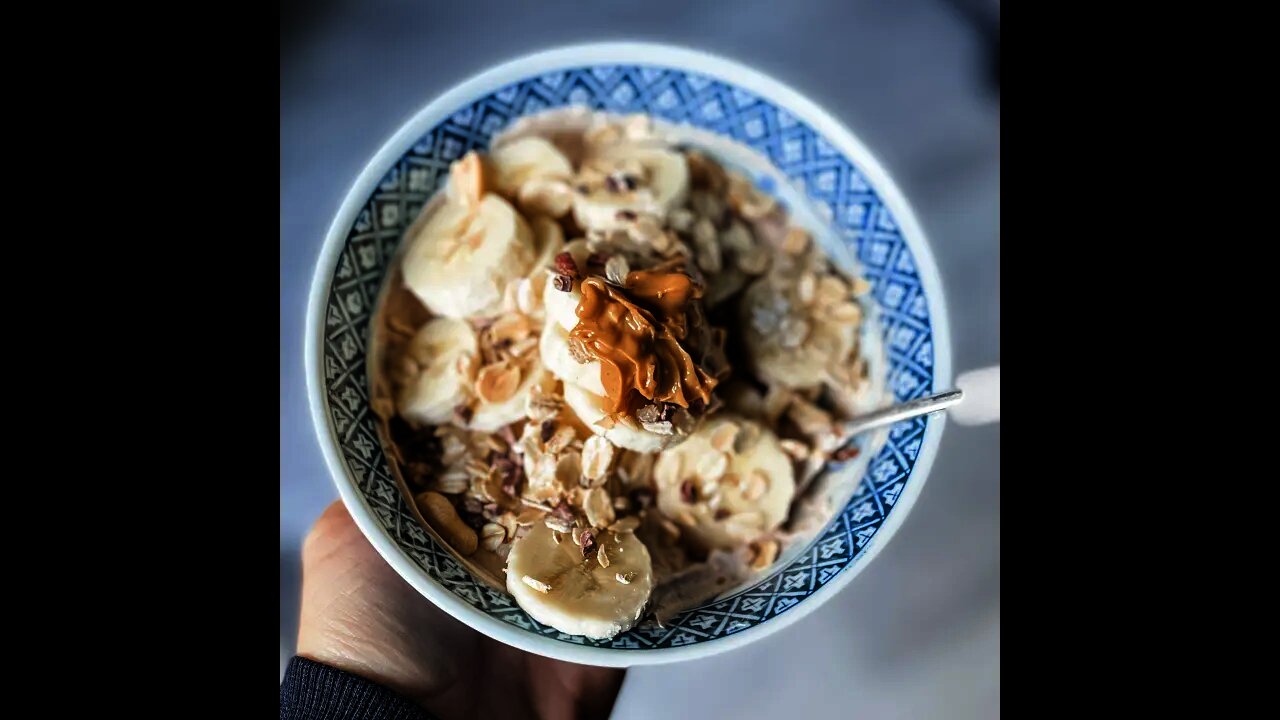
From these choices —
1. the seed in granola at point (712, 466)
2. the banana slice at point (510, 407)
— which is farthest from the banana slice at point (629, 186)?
the seed in granola at point (712, 466)

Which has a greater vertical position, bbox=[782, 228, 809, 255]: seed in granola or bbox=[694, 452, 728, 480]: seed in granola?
bbox=[782, 228, 809, 255]: seed in granola

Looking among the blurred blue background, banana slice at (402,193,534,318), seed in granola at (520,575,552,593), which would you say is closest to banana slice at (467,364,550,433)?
banana slice at (402,193,534,318)

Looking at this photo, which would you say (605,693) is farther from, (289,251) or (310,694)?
(289,251)

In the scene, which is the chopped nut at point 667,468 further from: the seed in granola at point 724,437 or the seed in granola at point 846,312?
the seed in granola at point 846,312

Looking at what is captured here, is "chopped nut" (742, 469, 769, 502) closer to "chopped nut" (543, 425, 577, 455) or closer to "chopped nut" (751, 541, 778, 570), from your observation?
"chopped nut" (751, 541, 778, 570)

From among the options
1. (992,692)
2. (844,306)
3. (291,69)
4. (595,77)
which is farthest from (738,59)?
(992,692)
